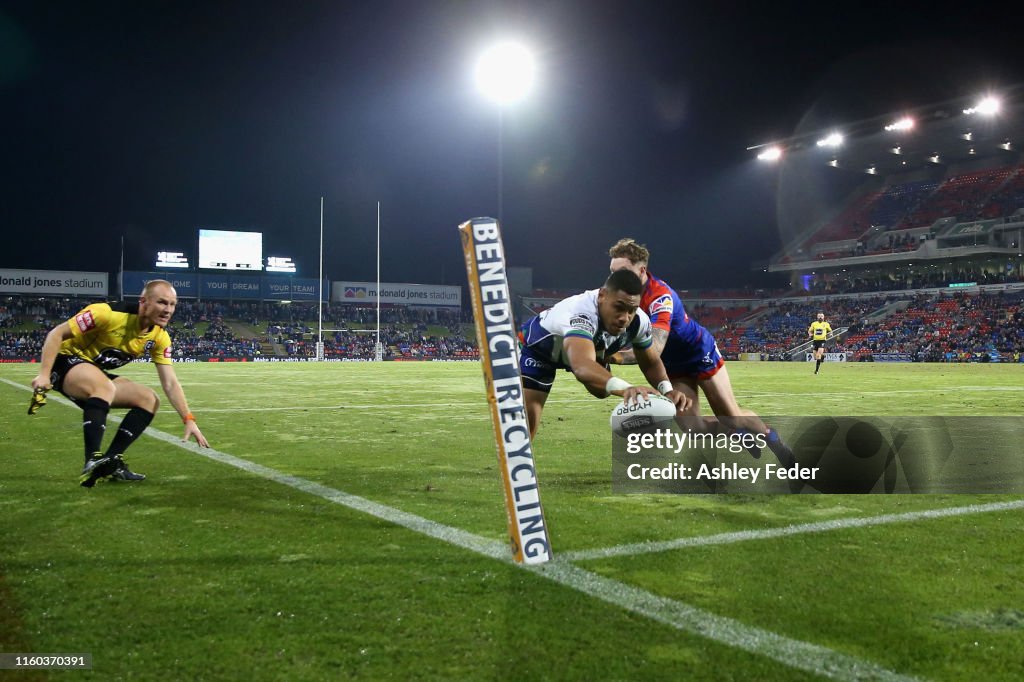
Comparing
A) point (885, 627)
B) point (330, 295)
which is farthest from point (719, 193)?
point (885, 627)

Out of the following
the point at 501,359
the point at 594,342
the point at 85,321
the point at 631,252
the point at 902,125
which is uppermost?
the point at 902,125

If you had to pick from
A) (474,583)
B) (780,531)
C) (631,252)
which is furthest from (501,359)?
(631,252)

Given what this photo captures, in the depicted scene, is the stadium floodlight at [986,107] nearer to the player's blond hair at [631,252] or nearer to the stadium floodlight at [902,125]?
the stadium floodlight at [902,125]

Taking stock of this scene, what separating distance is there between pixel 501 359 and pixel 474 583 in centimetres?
101

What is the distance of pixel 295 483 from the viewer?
5922mm

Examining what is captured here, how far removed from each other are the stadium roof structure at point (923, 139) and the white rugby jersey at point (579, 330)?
174ft

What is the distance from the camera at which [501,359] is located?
11.5 ft

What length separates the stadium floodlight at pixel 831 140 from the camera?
5556 centimetres

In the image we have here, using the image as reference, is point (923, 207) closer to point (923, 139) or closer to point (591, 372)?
point (923, 139)

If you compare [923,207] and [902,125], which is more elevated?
[902,125]

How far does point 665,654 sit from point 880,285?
65549mm

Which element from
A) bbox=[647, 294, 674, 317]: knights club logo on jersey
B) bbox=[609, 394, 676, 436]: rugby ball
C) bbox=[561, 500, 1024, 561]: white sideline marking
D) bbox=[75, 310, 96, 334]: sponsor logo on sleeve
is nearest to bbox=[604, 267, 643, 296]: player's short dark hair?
bbox=[609, 394, 676, 436]: rugby ball

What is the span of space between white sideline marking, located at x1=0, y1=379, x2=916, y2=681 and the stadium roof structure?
180ft

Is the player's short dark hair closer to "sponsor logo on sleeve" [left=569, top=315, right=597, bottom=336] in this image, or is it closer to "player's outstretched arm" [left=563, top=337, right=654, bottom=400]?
"sponsor logo on sleeve" [left=569, top=315, right=597, bottom=336]
